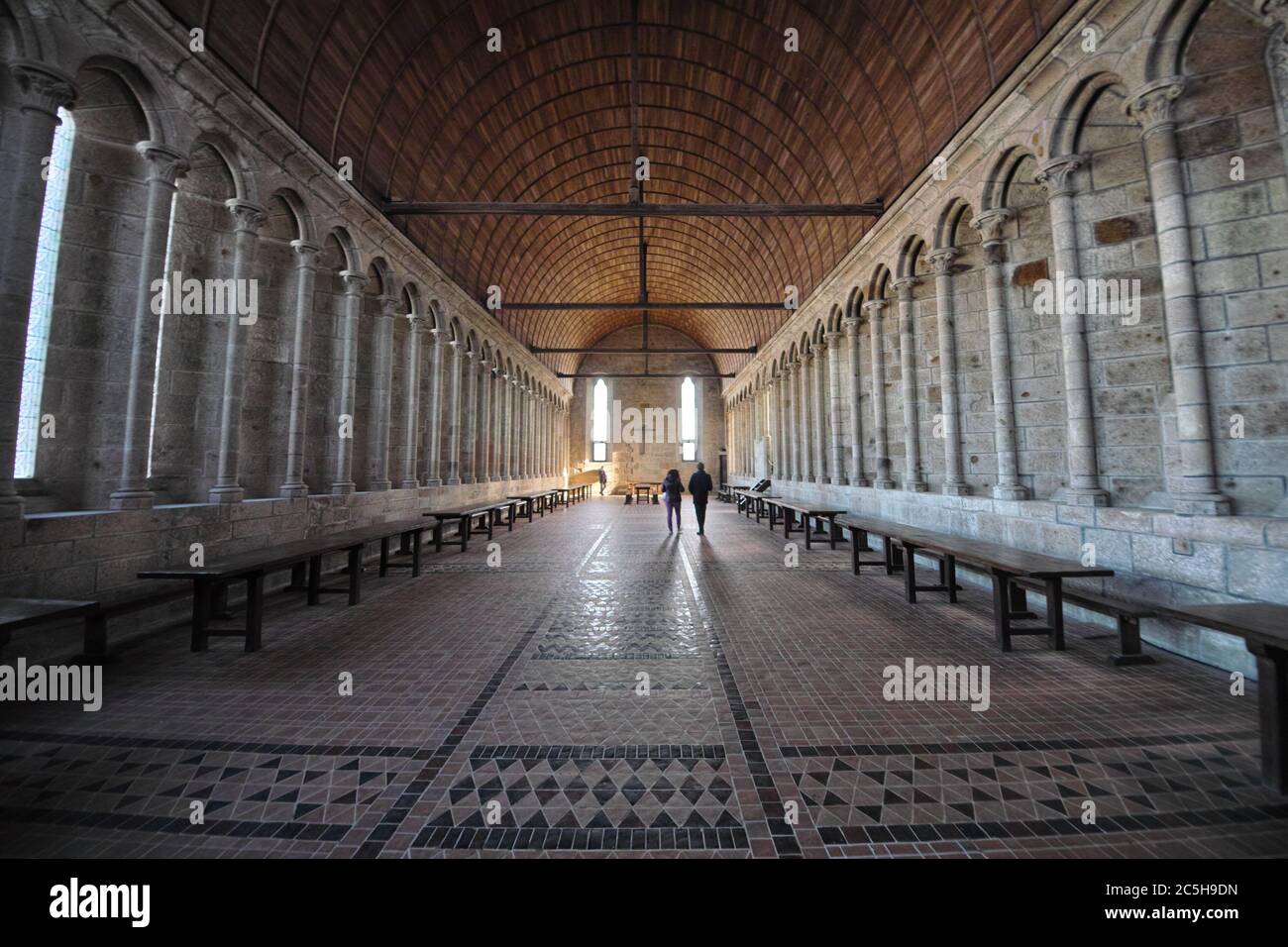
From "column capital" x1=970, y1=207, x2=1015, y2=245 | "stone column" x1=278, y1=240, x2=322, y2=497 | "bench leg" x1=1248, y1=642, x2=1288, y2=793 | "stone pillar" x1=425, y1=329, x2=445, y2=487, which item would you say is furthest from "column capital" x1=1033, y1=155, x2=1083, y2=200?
"stone pillar" x1=425, y1=329, x2=445, y2=487

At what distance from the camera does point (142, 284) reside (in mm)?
5297

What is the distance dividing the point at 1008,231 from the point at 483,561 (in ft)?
31.2

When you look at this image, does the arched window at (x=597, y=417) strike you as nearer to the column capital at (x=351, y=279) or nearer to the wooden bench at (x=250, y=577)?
the column capital at (x=351, y=279)

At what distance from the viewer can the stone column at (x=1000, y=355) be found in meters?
6.67

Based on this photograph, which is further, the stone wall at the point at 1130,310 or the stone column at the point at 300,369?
the stone column at the point at 300,369

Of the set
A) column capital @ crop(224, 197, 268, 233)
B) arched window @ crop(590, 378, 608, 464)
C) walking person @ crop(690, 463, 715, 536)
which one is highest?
arched window @ crop(590, 378, 608, 464)

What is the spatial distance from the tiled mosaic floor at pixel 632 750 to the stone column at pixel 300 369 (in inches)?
124

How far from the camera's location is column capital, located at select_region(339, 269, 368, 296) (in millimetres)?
8995

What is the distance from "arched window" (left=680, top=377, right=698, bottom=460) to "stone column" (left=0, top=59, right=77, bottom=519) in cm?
3122

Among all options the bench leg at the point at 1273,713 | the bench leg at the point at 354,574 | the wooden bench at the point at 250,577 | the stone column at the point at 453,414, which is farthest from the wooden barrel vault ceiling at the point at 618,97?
the bench leg at the point at 1273,713

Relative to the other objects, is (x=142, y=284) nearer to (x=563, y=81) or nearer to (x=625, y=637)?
(x=625, y=637)

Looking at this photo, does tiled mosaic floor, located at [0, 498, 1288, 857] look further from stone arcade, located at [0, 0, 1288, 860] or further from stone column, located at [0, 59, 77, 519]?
stone column, located at [0, 59, 77, 519]
